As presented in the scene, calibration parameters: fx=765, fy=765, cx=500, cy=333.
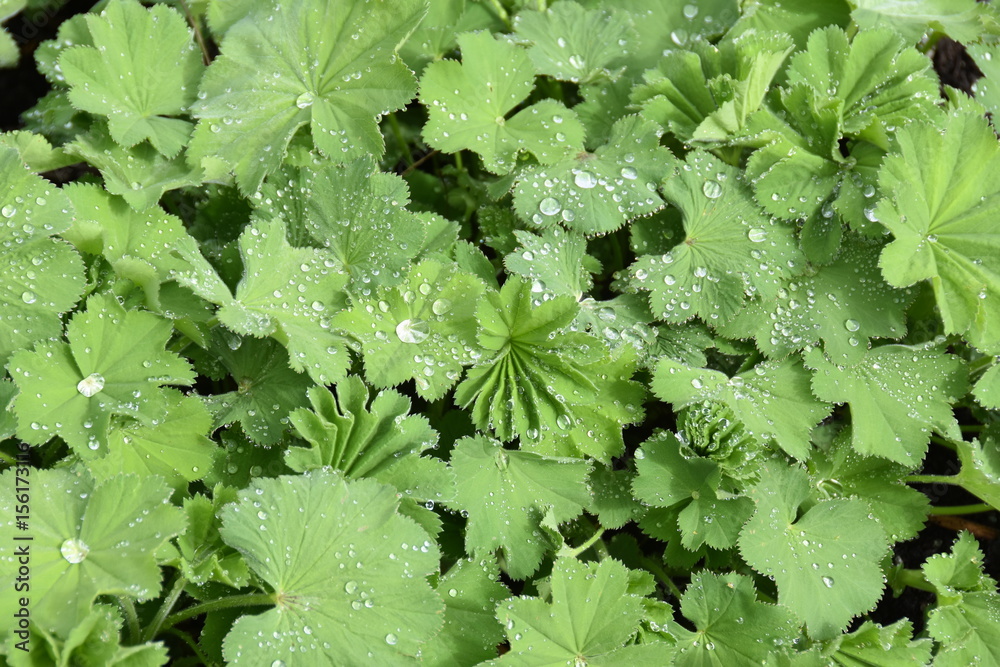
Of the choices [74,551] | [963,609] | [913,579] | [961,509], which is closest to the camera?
[74,551]

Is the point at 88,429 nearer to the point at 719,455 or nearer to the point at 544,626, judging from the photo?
the point at 544,626

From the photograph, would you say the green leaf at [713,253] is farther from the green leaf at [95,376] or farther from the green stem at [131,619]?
the green stem at [131,619]

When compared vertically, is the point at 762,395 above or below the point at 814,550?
above

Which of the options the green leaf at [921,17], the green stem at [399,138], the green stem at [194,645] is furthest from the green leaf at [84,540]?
the green leaf at [921,17]

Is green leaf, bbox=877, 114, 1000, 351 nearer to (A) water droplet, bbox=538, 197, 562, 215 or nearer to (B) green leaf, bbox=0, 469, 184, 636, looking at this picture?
(A) water droplet, bbox=538, 197, 562, 215

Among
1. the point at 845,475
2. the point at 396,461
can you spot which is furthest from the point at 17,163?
the point at 845,475

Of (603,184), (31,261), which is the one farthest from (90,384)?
(603,184)

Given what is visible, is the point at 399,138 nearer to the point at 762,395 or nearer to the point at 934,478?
the point at 762,395
